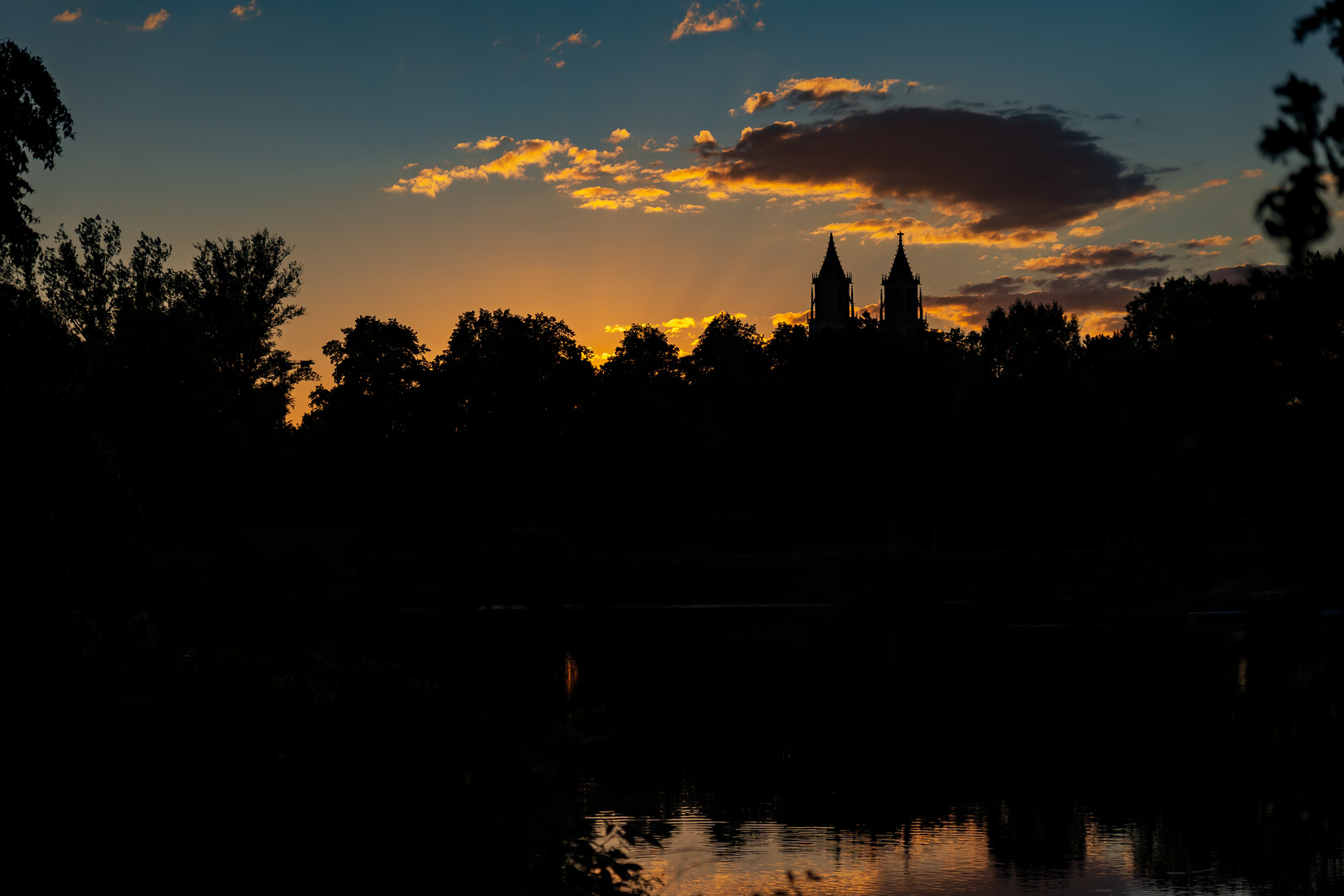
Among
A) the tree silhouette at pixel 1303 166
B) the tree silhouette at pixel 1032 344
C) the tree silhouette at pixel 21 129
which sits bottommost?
the tree silhouette at pixel 1303 166

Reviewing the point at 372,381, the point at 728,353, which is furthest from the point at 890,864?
the point at 728,353

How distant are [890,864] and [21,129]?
13.6m

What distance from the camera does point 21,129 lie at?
1362 cm

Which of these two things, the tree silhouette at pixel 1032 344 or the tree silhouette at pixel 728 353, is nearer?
the tree silhouette at pixel 1032 344

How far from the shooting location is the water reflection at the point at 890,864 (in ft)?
46.2

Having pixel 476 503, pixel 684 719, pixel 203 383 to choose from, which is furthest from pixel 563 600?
pixel 684 719

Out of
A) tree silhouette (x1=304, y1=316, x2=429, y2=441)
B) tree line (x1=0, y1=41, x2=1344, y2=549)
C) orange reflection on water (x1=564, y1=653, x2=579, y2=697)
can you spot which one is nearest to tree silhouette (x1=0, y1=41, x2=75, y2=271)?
orange reflection on water (x1=564, y1=653, x2=579, y2=697)

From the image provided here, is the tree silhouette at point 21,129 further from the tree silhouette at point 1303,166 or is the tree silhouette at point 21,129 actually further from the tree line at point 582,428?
the tree line at point 582,428

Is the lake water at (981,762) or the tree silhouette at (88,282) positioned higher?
the tree silhouette at (88,282)

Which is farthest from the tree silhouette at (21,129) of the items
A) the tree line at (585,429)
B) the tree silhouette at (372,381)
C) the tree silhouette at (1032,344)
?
the tree silhouette at (1032,344)

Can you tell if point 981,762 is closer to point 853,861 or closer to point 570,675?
point 853,861

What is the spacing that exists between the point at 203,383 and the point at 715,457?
3095 centimetres

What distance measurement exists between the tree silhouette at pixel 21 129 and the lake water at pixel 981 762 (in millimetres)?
8836

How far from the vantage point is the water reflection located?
46.2ft
